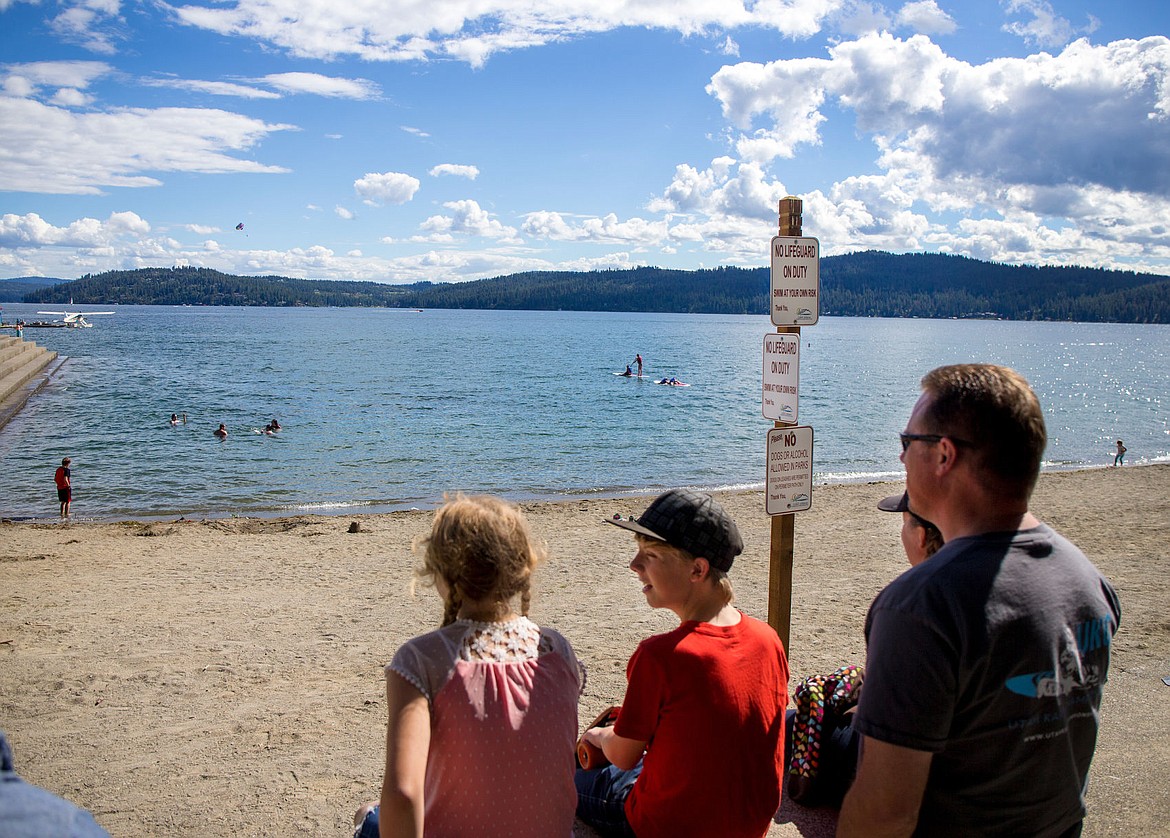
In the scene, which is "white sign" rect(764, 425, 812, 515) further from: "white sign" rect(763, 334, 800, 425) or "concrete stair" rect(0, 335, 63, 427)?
"concrete stair" rect(0, 335, 63, 427)

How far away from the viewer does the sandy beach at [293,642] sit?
4.57 meters

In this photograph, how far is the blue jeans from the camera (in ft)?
11.0

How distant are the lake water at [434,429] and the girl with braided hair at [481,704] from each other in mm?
17085

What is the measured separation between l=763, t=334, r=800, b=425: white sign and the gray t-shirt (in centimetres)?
273

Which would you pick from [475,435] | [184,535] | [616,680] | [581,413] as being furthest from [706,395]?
[616,680]

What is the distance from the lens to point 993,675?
1.83 m

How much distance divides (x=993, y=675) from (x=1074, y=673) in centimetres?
23

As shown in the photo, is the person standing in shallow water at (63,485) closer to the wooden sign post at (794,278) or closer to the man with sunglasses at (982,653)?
the wooden sign post at (794,278)

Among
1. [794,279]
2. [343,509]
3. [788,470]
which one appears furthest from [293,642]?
[343,509]

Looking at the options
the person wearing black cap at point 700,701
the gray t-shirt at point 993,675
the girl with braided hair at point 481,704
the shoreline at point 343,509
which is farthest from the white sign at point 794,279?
the shoreline at point 343,509

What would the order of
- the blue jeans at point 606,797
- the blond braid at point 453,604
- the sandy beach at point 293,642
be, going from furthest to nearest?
1. the sandy beach at point 293,642
2. the blue jeans at point 606,797
3. the blond braid at point 453,604

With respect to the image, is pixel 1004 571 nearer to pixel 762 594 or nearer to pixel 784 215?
pixel 784 215

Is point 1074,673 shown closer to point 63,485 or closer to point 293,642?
point 293,642

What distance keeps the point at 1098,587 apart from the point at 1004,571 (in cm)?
28
